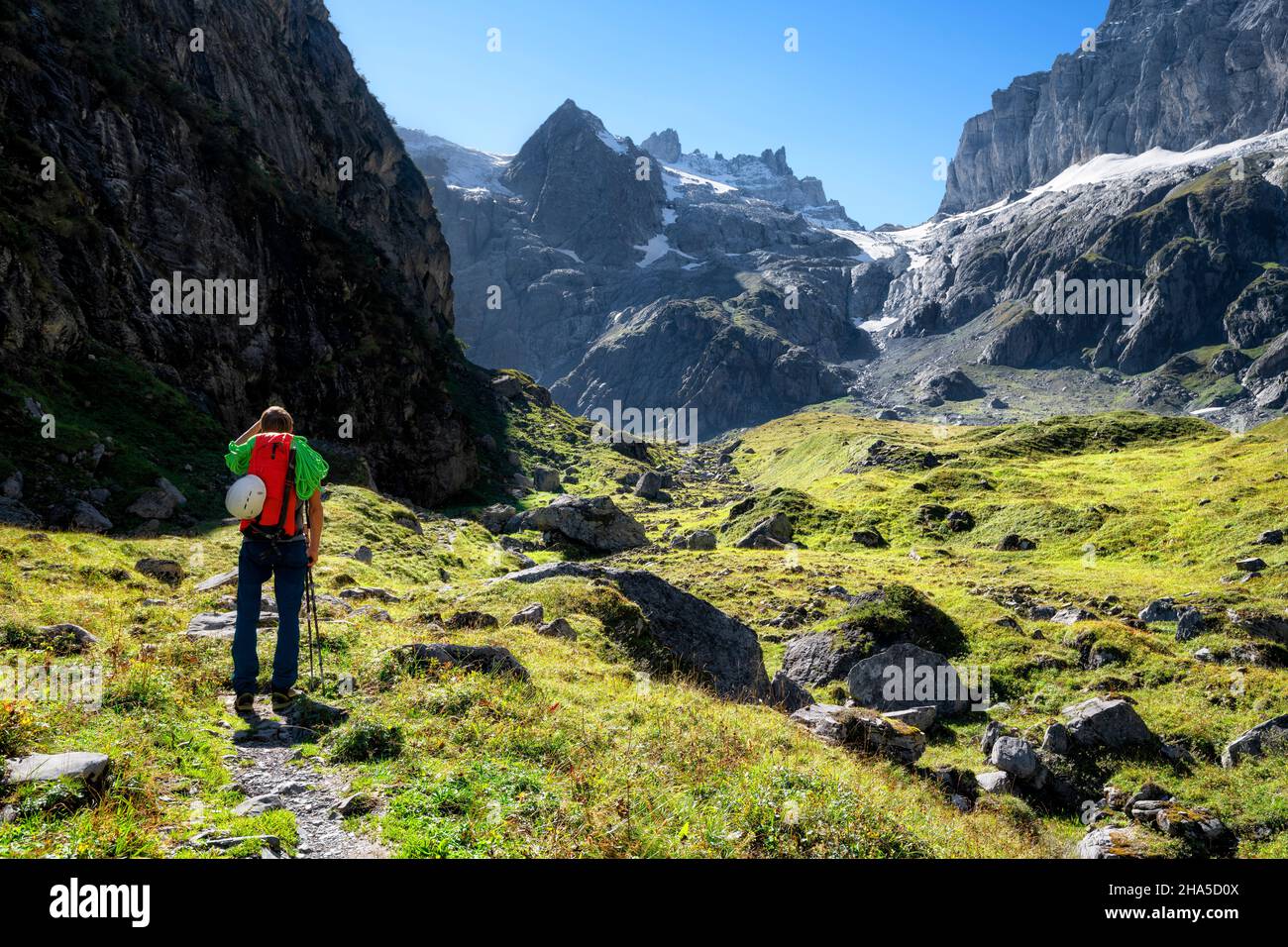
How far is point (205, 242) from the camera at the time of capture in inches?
1620

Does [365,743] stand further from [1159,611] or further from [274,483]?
[1159,611]

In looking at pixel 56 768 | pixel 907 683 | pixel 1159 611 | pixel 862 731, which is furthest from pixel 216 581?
pixel 1159 611

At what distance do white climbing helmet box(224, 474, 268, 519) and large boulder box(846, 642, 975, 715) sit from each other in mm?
18295

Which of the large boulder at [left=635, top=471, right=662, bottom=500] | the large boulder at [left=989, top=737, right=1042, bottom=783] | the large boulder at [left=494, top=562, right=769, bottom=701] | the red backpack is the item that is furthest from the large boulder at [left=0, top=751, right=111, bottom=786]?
the large boulder at [left=635, top=471, right=662, bottom=500]

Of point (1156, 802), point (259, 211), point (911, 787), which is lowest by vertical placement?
point (1156, 802)

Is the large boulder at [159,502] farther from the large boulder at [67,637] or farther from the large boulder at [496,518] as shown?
the large boulder at [496,518]

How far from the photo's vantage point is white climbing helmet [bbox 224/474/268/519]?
32.0 ft

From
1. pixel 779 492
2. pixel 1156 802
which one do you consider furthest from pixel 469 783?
pixel 779 492

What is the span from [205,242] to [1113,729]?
49.0 m

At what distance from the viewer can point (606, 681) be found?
1364 centimetres

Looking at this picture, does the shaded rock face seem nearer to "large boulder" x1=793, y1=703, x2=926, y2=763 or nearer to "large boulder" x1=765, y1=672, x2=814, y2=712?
"large boulder" x1=765, y1=672, x2=814, y2=712
